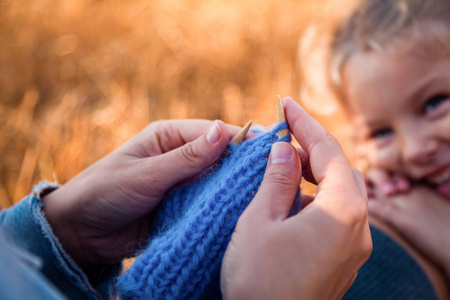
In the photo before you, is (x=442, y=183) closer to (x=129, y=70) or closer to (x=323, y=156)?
(x=323, y=156)

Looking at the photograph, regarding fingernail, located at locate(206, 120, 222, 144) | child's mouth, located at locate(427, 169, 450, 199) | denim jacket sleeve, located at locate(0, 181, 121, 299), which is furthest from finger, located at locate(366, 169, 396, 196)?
denim jacket sleeve, located at locate(0, 181, 121, 299)

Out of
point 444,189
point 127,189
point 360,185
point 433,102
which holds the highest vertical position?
point 127,189

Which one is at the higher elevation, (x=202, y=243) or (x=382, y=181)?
(x=202, y=243)

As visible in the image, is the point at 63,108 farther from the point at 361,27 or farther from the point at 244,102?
the point at 361,27

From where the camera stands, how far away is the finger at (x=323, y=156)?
2.05 feet

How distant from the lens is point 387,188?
4.68 feet

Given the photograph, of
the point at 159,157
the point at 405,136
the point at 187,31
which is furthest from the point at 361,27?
the point at 187,31

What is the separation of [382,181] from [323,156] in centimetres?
93

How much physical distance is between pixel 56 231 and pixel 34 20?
1.90m

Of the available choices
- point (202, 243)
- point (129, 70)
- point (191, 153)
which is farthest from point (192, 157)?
point (129, 70)

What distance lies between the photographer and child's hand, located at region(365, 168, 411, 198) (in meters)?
1.42

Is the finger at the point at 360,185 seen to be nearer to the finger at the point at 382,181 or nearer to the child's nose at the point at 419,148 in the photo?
the child's nose at the point at 419,148

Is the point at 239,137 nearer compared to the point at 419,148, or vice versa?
the point at 239,137

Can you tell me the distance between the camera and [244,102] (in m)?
2.33
